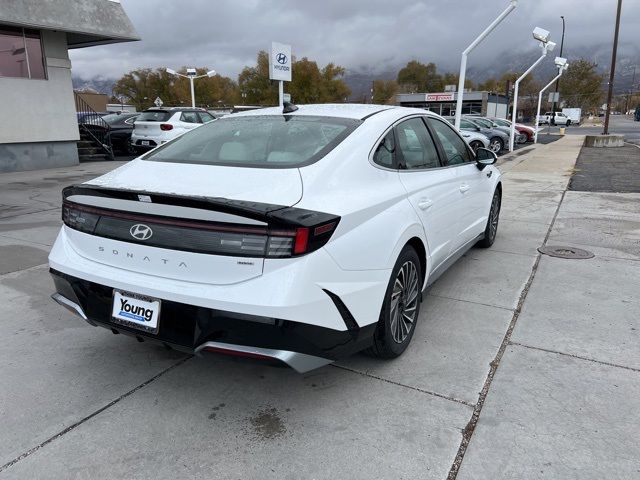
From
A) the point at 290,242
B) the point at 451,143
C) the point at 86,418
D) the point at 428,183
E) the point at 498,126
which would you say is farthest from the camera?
the point at 498,126

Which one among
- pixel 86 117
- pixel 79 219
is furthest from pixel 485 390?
pixel 86 117

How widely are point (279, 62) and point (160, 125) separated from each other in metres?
5.55

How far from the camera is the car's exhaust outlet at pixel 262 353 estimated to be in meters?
2.40

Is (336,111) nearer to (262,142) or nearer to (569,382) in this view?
(262,142)

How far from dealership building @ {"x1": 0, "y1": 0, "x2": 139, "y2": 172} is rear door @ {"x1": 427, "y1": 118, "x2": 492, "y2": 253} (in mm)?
10782

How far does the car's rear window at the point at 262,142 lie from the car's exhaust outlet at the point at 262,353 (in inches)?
41.1

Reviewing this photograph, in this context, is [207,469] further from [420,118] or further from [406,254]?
[420,118]

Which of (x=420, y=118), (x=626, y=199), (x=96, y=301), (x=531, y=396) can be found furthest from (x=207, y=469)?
(x=626, y=199)

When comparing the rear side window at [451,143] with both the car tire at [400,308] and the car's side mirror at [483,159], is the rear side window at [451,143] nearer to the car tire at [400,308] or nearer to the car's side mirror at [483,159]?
the car's side mirror at [483,159]

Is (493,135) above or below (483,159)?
below

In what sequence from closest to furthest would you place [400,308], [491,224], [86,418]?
[86,418] < [400,308] < [491,224]

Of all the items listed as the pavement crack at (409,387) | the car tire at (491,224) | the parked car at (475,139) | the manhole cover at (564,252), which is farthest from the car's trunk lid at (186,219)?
the parked car at (475,139)

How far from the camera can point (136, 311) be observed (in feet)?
8.57

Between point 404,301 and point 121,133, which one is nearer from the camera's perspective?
point 404,301
